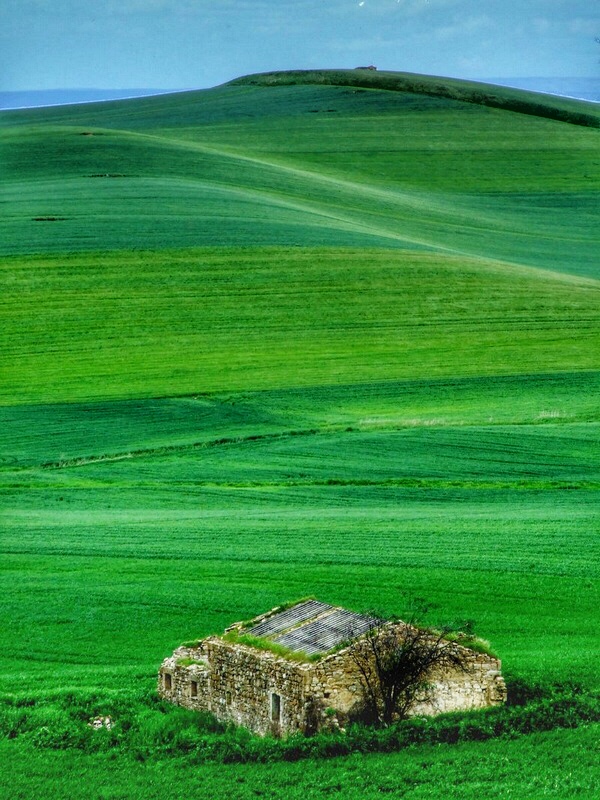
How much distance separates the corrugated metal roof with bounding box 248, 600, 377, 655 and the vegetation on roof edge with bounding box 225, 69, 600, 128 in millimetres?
78584

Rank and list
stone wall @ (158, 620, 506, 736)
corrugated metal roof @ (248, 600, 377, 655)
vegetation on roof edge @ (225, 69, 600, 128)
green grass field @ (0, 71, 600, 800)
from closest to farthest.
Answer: stone wall @ (158, 620, 506, 736) → corrugated metal roof @ (248, 600, 377, 655) → green grass field @ (0, 71, 600, 800) → vegetation on roof edge @ (225, 69, 600, 128)

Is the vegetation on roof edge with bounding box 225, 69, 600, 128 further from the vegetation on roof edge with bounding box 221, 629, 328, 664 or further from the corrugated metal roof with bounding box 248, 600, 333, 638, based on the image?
the vegetation on roof edge with bounding box 221, 629, 328, 664

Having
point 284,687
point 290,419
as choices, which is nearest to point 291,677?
point 284,687

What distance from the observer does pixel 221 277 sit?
47438 millimetres

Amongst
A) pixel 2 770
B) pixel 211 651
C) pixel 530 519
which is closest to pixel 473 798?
pixel 211 651

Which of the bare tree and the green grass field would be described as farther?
the green grass field

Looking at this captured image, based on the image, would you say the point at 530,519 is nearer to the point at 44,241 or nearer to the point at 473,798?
the point at 473,798

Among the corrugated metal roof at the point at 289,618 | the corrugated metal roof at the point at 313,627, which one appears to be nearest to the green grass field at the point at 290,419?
the corrugated metal roof at the point at 313,627

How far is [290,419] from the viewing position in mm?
33750

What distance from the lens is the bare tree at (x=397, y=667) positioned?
14.3m

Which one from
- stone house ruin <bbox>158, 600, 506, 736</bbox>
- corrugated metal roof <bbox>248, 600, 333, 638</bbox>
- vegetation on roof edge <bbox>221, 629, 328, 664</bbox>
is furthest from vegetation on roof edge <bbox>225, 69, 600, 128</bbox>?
vegetation on roof edge <bbox>221, 629, 328, 664</bbox>

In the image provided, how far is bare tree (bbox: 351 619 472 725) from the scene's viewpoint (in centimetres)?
1431

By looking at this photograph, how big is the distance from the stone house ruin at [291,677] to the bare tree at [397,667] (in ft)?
0.24

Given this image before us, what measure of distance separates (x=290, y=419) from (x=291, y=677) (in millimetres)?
19913
